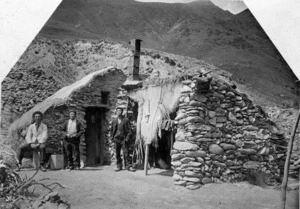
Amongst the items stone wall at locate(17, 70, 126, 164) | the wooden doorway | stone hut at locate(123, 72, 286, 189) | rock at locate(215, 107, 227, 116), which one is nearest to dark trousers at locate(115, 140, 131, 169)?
stone wall at locate(17, 70, 126, 164)

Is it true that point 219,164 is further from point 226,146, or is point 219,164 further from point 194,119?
point 194,119

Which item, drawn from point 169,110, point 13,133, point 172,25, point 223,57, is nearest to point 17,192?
point 13,133

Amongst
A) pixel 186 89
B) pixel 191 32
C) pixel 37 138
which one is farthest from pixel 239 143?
pixel 37 138

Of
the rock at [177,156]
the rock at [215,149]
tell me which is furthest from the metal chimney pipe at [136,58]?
the rock at [215,149]

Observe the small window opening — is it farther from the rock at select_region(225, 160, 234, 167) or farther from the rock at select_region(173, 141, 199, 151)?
the rock at select_region(225, 160, 234, 167)

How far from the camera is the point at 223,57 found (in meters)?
4.34

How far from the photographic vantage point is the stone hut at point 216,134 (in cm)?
401

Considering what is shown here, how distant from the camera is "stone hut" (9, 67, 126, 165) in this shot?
4441 mm

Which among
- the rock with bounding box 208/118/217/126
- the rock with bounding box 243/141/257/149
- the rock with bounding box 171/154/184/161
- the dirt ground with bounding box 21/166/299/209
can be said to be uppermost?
the rock with bounding box 208/118/217/126

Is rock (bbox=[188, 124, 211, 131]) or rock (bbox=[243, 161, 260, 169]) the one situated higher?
rock (bbox=[188, 124, 211, 131])

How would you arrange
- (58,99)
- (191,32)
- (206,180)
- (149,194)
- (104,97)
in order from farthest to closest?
(104,97) → (58,99) → (191,32) → (206,180) → (149,194)

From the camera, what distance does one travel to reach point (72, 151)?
4.46m

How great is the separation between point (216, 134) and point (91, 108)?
2.08m

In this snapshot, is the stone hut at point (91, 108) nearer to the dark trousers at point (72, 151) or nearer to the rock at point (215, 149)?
the dark trousers at point (72, 151)
